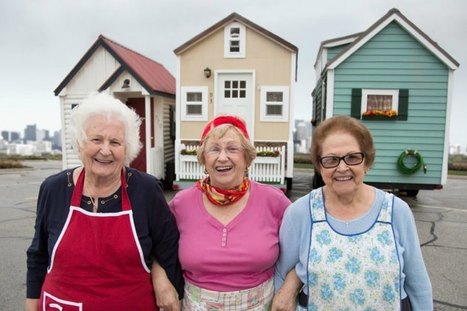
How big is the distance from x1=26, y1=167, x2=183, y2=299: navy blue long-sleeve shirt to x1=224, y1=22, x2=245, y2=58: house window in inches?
327

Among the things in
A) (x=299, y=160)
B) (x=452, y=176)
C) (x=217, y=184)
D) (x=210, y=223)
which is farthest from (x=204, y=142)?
(x=299, y=160)

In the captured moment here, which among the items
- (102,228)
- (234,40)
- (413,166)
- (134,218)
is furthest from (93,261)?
(234,40)

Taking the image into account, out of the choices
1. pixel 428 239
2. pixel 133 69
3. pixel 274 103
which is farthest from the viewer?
pixel 133 69

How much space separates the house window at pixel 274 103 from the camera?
376 inches

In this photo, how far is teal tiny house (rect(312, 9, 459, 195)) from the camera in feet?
27.5

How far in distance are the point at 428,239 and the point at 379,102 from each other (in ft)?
12.8

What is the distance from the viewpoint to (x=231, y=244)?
6.30 ft

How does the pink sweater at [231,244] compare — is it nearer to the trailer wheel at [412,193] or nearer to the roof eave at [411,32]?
the roof eave at [411,32]

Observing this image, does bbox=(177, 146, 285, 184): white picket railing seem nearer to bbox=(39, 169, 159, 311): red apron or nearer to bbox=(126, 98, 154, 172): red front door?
bbox=(126, 98, 154, 172): red front door

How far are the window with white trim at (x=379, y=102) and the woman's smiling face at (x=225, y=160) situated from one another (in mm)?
7233

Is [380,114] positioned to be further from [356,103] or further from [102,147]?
[102,147]

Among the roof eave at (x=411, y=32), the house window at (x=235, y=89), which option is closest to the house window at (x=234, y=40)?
the house window at (x=235, y=89)

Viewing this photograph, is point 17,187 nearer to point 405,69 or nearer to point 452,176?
point 405,69

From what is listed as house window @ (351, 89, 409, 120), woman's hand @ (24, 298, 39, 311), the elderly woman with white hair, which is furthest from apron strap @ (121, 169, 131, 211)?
house window @ (351, 89, 409, 120)
